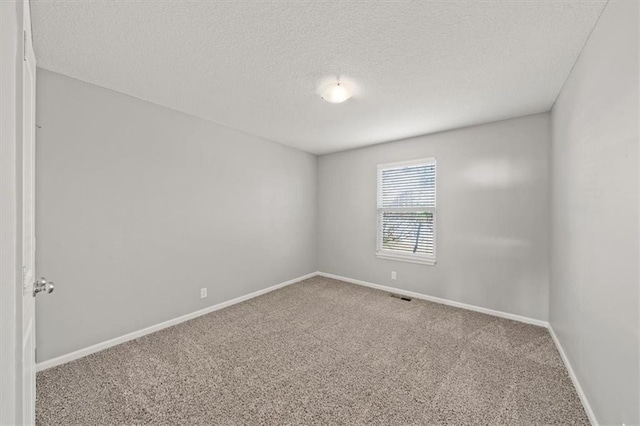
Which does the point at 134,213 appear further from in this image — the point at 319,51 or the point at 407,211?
the point at 407,211

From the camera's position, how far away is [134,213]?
2.67 m

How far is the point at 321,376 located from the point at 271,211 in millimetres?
2644

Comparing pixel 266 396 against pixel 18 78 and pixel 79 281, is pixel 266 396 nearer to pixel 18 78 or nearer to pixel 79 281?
pixel 79 281

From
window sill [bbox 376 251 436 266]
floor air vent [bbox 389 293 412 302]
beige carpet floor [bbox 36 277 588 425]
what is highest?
window sill [bbox 376 251 436 266]

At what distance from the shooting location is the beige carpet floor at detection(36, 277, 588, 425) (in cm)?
170

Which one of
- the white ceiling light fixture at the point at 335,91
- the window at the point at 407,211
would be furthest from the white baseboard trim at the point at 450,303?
the white ceiling light fixture at the point at 335,91

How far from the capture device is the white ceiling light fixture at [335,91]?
2.34 meters

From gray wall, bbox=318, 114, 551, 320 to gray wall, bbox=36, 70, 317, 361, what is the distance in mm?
2154

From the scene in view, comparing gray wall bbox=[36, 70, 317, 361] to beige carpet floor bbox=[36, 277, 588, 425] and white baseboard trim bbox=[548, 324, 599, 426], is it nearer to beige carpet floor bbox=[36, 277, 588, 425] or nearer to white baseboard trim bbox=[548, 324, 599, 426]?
beige carpet floor bbox=[36, 277, 588, 425]

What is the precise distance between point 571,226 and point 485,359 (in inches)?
52.7

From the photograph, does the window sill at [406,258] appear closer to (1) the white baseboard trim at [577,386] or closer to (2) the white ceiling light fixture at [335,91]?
(1) the white baseboard trim at [577,386]

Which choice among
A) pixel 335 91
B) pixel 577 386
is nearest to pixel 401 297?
pixel 577 386

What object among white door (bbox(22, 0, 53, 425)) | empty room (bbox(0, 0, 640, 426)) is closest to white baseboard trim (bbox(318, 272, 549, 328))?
empty room (bbox(0, 0, 640, 426))

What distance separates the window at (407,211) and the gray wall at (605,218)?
1.66 metres
